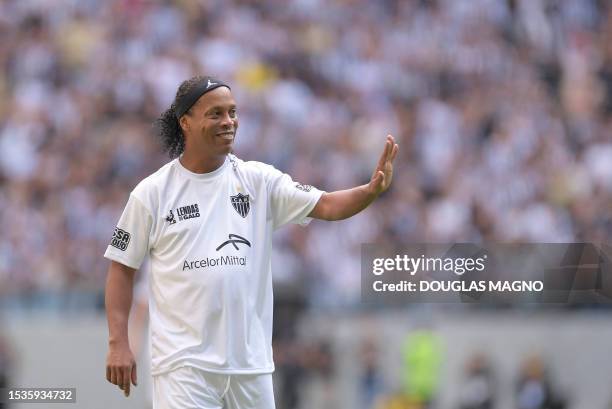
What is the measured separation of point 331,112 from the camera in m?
15.5

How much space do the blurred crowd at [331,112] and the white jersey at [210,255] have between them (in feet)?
19.7

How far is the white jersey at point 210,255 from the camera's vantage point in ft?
18.2

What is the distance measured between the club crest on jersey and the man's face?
0.20 metres

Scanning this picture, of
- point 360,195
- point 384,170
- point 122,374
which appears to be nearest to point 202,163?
point 360,195

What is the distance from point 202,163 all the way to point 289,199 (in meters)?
0.41

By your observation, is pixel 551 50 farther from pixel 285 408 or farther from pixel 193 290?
pixel 193 290

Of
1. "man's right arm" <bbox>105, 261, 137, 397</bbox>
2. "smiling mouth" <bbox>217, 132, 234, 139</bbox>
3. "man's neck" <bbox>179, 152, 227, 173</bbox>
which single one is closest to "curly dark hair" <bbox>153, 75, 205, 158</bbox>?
"man's neck" <bbox>179, 152, 227, 173</bbox>

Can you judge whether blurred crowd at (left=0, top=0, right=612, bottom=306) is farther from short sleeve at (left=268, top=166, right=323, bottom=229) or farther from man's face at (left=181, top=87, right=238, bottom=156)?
man's face at (left=181, top=87, right=238, bottom=156)

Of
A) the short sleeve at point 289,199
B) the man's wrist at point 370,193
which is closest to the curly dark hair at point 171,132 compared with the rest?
the short sleeve at point 289,199

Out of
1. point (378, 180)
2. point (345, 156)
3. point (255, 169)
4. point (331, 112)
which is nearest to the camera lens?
point (378, 180)

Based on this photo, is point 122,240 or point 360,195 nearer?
point 360,195

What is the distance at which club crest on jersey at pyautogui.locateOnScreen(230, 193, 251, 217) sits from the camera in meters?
5.70

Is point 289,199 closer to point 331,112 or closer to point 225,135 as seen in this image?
point 225,135

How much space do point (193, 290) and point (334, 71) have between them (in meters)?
10.9
